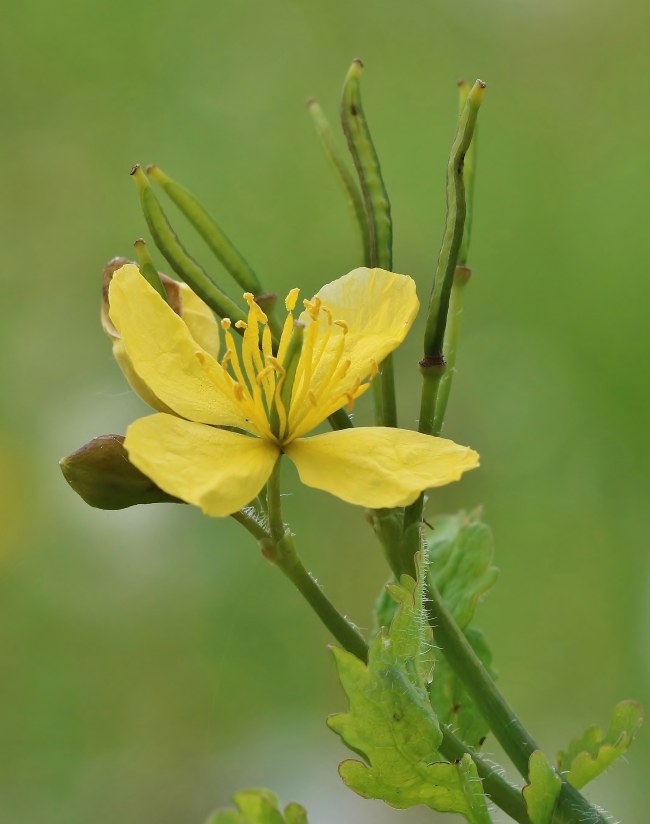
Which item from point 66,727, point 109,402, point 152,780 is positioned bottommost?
point 152,780

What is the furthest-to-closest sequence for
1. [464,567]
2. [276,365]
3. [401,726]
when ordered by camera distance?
[464,567] < [276,365] < [401,726]

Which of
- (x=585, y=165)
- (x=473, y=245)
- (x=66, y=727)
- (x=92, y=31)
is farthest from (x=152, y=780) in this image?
(x=92, y=31)

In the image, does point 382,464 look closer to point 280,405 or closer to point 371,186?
point 280,405

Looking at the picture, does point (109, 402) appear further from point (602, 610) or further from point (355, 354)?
point (355, 354)

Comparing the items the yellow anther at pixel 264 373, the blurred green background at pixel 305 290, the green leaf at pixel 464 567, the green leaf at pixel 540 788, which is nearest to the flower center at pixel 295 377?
the yellow anther at pixel 264 373

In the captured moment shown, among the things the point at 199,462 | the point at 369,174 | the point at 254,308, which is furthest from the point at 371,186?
the point at 199,462

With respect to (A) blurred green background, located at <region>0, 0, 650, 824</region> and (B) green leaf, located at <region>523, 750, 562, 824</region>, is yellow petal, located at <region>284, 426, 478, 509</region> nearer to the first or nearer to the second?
(B) green leaf, located at <region>523, 750, 562, 824</region>

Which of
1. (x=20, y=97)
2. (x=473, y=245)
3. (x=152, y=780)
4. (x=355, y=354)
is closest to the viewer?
(x=355, y=354)
